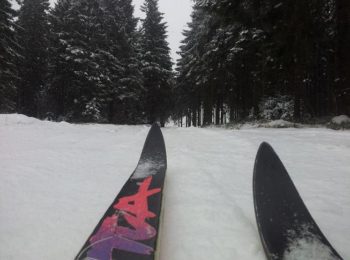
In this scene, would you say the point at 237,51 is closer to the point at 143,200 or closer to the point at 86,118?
the point at 86,118

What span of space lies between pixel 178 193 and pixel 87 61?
2270 centimetres

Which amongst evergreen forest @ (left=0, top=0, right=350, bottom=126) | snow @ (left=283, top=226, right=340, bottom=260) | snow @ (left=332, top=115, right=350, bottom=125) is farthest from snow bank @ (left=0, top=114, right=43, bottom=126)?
snow @ (left=283, top=226, right=340, bottom=260)

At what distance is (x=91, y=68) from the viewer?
25.8m

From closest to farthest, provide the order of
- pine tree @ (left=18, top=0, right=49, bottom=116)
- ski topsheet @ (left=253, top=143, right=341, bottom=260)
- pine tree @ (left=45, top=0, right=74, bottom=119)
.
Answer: ski topsheet @ (left=253, top=143, right=341, bottom=260), pine tree @ (left=45, top=0, right=74, bottom=119), pine tree @ (left=18, top=0, right=49, bottom=116)

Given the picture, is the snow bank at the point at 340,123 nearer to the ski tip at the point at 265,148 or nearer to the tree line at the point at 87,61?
the ski tip at the point at 265,148

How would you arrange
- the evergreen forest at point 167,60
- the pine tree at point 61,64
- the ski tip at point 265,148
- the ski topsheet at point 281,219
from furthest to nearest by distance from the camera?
the pine tree at point 61,64, the evergreen forest at point 167,60, the ski tip at point 265,148, the ski topsheet at point 281,219

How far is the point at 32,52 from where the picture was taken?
3019cm

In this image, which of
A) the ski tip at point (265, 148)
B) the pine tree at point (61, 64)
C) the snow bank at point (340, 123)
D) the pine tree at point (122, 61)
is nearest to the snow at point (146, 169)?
the ski tip at point (265, 148)

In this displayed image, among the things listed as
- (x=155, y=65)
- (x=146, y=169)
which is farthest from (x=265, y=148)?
(x=155, y=65)

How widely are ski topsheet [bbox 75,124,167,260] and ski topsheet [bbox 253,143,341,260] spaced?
1.03 m

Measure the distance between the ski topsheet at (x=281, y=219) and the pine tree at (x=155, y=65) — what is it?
2745cm

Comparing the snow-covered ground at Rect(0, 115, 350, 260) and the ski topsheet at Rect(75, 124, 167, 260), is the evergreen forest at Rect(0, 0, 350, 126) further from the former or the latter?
the ski topsheet at Rect(75, 124, 167, 260)

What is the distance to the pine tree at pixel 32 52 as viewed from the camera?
2995 centimetres

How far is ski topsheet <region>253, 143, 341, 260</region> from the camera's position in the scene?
276 centimetres
